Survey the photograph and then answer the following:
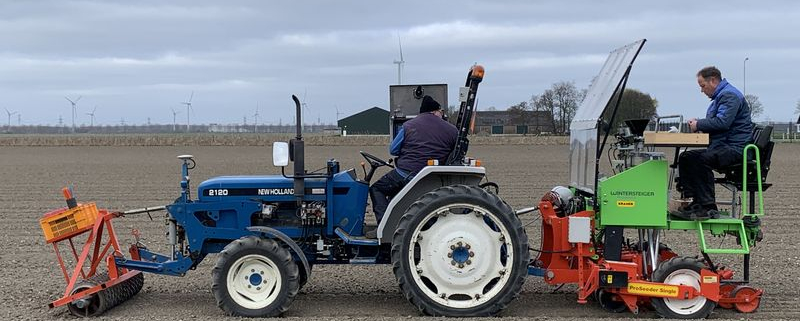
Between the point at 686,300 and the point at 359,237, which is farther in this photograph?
→ the point at 359,237

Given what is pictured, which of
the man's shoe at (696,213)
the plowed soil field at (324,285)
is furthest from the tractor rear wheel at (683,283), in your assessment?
the man's shoe at (696,213)

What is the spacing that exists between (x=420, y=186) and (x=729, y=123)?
2714 mm

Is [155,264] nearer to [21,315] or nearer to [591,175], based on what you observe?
[21,315]

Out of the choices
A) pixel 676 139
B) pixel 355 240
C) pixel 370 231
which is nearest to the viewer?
pixel 676 139

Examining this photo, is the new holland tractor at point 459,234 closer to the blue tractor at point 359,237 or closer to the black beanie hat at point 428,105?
the blue tractor at point 359,237

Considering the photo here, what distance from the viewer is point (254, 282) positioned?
6.42m

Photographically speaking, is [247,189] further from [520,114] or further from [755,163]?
[520,114]

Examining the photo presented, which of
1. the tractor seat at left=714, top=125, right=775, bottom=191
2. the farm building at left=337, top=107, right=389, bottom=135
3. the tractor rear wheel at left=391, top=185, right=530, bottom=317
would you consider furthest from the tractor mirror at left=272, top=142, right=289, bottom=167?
the farm building at left=337, top=107, right=389, bottom=135

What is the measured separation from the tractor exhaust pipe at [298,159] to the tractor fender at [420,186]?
785mm

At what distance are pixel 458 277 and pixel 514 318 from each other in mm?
584

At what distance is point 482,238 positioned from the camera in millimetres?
6352

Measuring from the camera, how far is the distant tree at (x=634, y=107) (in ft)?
24.3

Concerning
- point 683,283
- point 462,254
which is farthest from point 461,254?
point 683,283

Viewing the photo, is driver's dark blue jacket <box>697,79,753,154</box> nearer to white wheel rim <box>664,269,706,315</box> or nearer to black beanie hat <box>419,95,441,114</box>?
white wheel rim <box>664,269,706,315</box>
